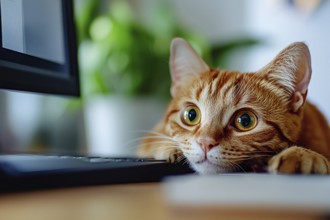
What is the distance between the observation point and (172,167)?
2.11ft

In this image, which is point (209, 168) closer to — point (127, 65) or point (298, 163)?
point (298, 163)

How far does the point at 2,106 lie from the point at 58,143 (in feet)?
1.17

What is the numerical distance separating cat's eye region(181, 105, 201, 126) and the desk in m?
0.27

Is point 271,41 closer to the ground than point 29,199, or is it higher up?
higher up

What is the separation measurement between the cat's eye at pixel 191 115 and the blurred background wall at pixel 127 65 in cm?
83

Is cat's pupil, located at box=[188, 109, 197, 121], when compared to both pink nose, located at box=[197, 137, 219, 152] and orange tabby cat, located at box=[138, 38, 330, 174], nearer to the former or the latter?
orange tabby cat, located at box=[138, 38, 330, 174]

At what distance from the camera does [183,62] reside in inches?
34.4

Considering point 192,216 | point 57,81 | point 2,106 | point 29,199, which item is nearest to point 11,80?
point 57,81

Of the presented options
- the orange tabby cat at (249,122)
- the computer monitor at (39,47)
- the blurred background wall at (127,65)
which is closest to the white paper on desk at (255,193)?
the orange tabby cat at (249,122)

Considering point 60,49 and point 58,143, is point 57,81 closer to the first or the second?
point 60,49

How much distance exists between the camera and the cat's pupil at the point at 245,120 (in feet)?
2.33

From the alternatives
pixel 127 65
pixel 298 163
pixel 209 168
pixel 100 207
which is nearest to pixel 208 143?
pixel 209 168

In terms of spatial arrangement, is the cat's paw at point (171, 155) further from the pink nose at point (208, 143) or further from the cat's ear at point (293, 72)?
the cat's ear at point (293, 72)

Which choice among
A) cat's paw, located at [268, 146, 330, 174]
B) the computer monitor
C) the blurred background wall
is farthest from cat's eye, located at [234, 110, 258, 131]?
the blurred background wall
